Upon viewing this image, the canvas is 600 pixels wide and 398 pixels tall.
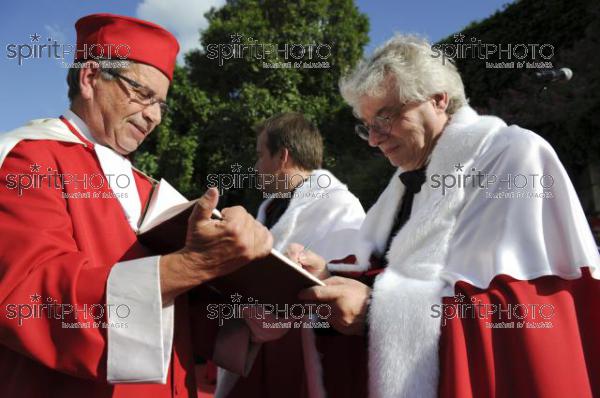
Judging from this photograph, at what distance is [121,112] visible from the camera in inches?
88.6

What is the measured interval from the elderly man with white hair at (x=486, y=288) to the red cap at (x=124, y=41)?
131cm

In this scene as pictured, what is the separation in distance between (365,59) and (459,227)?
1.11 m

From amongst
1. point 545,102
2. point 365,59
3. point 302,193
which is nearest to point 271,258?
point 365,59

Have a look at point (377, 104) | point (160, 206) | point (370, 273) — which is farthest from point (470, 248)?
point (160, 206)

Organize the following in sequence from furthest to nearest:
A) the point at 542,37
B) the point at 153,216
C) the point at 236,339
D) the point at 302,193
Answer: the point at 542,37 → the point at 302,193 → the point at 236,339 → the point at 153,216

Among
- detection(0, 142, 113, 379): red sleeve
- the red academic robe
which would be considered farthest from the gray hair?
A: detection(0, 142, 113, 379): red sleeve

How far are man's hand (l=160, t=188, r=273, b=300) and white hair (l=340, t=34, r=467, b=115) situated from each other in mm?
1235

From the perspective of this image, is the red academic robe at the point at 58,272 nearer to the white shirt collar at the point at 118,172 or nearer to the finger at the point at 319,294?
the white shirt collar at the point at 118,172

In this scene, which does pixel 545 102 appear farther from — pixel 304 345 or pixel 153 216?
pixel 153 216

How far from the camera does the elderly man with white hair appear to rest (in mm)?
1794

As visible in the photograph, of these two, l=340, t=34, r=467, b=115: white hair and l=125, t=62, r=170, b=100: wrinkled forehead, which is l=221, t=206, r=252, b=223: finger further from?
l=340, t=34, r=467, b=115: white hair

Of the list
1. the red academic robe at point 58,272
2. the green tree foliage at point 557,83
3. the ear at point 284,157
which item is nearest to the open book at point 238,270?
the red academic robe at point 58,272

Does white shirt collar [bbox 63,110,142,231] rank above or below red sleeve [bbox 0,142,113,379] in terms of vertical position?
above

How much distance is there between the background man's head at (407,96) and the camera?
8.30 feet
